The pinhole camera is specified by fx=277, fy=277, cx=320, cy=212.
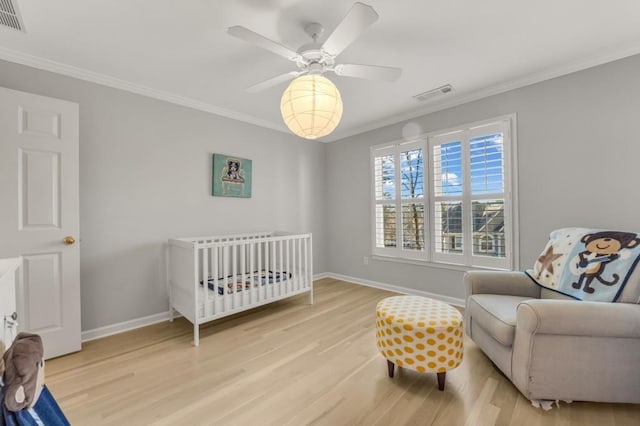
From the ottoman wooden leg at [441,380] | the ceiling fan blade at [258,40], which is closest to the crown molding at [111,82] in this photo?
the ceiling fan blade at [258,40]

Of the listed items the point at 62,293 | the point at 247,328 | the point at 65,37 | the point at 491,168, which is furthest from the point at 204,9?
the point at 491,168

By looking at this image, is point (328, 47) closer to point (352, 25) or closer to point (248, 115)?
point (352, 25)

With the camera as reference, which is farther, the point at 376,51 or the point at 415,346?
the point at 376,51

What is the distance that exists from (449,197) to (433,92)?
3.76 ft

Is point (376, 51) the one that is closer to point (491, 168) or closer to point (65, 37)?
point (491, 168)

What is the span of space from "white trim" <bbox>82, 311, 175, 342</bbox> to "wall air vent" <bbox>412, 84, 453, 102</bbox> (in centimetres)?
345

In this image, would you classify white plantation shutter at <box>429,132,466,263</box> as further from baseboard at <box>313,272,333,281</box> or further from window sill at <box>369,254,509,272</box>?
baseboard at <box>313,272,333,281</box>

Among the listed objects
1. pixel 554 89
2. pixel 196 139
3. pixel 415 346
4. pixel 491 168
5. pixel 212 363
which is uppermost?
pixel 554 89

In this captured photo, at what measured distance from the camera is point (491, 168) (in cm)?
286

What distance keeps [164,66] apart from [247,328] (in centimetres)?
239

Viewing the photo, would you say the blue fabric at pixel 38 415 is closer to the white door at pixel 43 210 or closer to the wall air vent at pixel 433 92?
the white door at pixel 43 210

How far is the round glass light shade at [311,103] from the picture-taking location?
161cm

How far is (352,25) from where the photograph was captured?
1380 millimetres

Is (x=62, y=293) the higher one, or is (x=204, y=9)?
(x=204, y=9)
